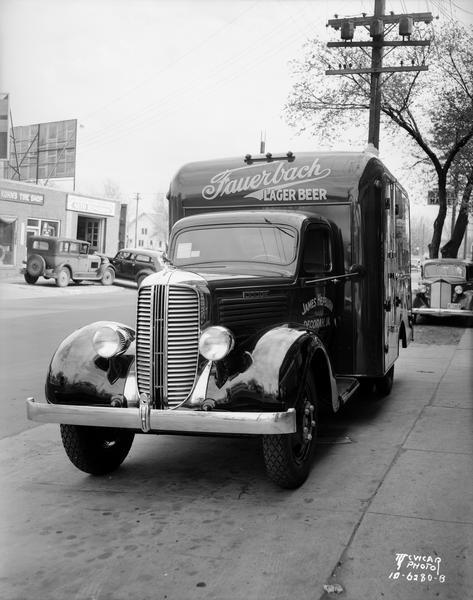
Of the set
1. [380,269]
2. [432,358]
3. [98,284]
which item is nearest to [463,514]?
[380,269]

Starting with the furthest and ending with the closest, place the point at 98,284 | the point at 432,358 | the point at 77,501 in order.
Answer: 1. the point at 98,284
2. the point at 432,358
3. the point at 77,501

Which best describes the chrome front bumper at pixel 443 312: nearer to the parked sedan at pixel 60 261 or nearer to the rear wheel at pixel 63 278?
the parked sedan at pixel 60 261

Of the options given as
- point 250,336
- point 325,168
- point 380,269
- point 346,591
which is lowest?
point 346,591

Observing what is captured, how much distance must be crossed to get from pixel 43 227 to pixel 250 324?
29.4 m

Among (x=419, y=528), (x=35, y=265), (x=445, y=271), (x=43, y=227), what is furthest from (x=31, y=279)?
(x=419, y=528)

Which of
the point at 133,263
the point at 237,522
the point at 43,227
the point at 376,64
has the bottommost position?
the point at 237,522

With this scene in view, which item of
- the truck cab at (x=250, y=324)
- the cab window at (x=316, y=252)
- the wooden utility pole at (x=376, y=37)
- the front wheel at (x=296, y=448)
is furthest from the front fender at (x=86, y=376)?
the wooden utility pole at (x=376, y=37)

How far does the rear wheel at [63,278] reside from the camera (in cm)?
2542

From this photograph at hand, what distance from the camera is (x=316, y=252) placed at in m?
5.90

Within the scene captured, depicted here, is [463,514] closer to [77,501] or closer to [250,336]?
[250,336]

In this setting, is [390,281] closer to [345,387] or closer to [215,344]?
[345,387]

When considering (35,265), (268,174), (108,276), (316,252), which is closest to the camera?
(316,252)

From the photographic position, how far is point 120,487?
184 inches

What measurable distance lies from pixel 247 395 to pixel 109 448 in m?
1.42
